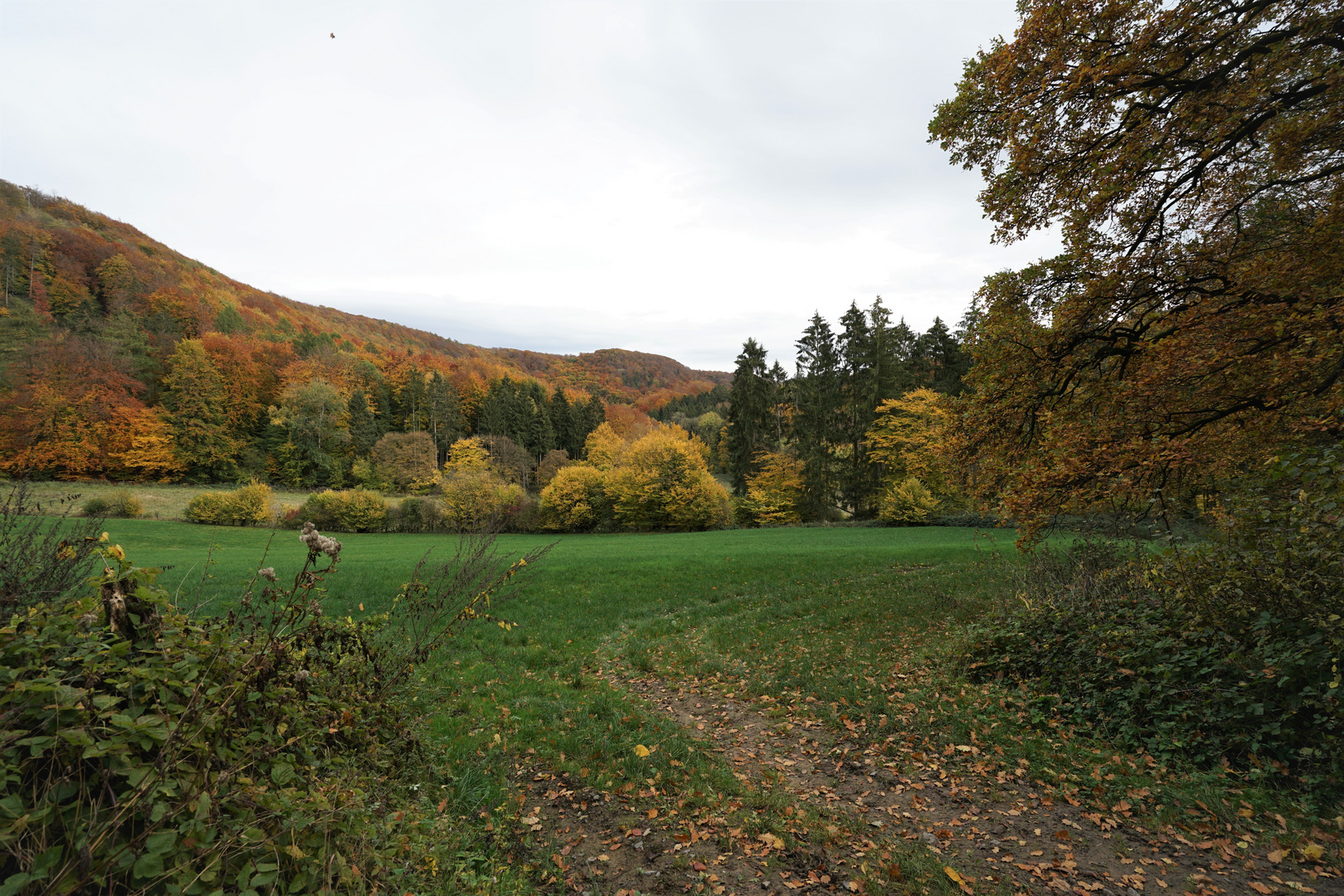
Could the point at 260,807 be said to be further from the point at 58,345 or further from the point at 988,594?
the point at 58,345

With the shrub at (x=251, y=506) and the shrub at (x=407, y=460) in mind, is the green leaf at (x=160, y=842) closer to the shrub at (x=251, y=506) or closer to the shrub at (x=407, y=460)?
the shrub at (x=251, y=506)

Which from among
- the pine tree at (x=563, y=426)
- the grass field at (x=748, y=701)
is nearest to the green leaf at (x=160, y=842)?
the grass field at (x=748, y=701)


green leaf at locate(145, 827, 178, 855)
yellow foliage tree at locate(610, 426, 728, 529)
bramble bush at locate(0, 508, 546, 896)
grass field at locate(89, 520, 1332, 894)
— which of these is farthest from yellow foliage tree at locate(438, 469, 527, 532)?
green leaf at locate(145, 827, 178, 855)

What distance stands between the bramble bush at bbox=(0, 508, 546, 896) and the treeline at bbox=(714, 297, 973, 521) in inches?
1339

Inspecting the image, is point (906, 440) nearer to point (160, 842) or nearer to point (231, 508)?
point (160, 842)

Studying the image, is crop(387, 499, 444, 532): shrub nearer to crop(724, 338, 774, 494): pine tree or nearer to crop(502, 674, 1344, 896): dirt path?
crop(724, 338, 774, 494): pine tree

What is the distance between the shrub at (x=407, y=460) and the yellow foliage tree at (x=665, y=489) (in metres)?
19.9

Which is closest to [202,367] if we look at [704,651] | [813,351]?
[813,351]

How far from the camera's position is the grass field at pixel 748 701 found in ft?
13.6

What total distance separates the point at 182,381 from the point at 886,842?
2317 inches

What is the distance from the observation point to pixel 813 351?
4038 cm

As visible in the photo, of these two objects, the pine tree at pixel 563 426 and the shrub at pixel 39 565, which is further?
the pine tree at pixel 563 426

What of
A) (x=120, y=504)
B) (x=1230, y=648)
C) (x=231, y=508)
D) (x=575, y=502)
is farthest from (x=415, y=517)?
(x=1230, y=648)

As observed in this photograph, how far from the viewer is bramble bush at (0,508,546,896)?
1.59 metres
